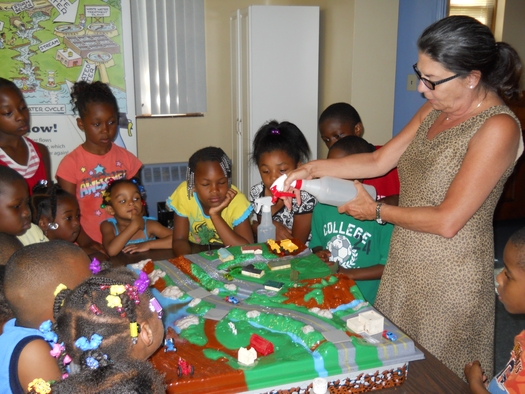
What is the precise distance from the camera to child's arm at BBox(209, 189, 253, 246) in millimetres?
2584

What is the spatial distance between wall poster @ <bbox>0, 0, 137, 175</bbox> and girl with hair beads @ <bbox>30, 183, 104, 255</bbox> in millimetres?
2372

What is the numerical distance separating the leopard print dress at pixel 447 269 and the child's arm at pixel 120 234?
4.87ft

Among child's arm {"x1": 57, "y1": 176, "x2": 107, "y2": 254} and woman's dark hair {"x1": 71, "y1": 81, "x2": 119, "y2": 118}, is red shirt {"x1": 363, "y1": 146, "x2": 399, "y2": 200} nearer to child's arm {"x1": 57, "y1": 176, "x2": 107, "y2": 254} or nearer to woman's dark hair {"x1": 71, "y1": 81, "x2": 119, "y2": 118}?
child's arm {"x1": 57, "y1": 176, "x2": 107, "y2": 254}

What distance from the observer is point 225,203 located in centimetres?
→ 265

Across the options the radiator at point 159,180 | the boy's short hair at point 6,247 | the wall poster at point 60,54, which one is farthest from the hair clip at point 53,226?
the radiator at point 159,180

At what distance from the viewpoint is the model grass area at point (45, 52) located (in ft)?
15.0

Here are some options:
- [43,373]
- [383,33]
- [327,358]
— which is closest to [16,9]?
[383,33]

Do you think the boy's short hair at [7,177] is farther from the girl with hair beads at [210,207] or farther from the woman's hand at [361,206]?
the woman's hand at [361,206]

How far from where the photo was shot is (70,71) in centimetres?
479

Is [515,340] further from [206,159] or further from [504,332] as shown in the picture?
[504,332]

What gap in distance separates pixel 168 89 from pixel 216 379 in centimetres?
451

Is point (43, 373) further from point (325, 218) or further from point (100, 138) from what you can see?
point (100, 138)

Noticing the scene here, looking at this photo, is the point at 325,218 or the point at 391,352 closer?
the point at 391,352

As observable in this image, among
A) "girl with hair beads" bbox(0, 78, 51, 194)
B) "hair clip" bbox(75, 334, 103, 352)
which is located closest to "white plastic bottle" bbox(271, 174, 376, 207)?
"hair clip" bbox(75, 334, 103, 352)
